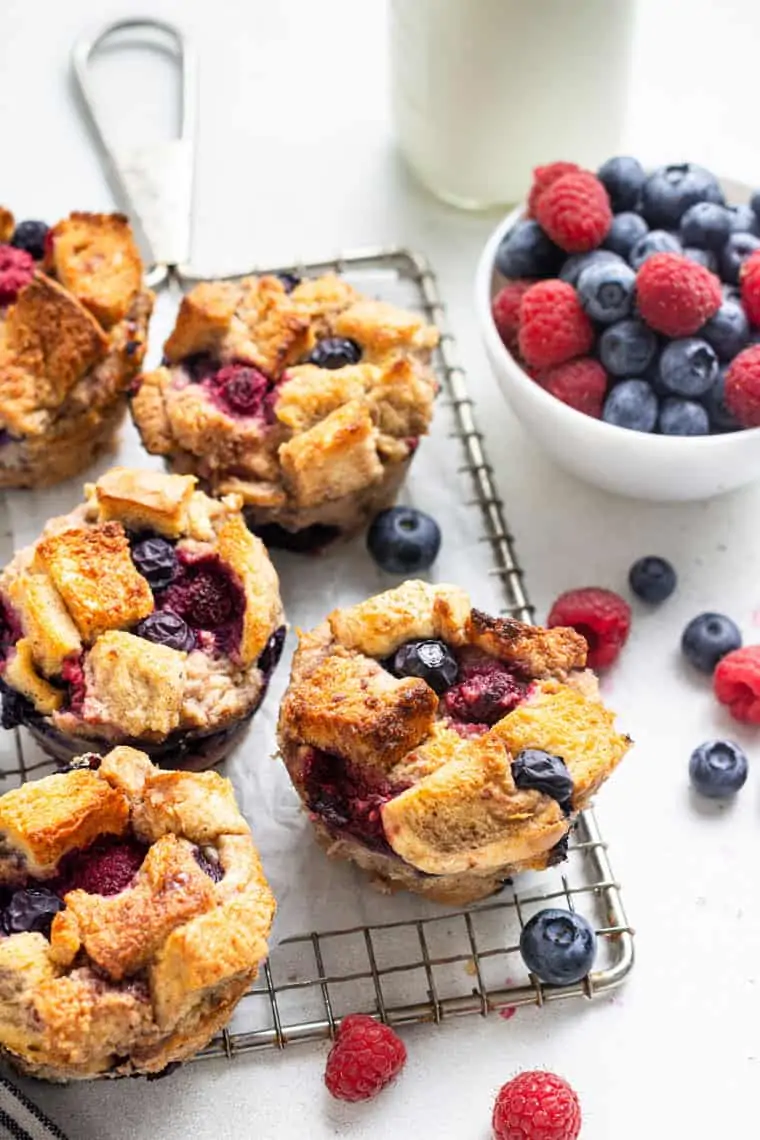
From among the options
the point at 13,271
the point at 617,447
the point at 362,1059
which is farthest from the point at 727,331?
the point at 362,1059

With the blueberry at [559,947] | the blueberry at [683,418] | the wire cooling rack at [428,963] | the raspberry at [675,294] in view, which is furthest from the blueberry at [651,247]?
the blueberry at [559,947]

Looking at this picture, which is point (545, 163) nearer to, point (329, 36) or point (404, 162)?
point (404, 162)

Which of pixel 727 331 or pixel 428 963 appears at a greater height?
pixel 727 331

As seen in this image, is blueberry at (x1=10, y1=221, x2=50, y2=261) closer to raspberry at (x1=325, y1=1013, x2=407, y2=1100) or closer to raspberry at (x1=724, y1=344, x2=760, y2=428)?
raspberry at (x1=724, y1=344, x2=760, y2=428)

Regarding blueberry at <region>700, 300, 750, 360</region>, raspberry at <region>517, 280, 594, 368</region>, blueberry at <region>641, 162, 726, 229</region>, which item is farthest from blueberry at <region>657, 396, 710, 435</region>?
blueberry at <region>641, 162, 726, 229</region>

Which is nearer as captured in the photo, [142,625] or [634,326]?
[142,625]

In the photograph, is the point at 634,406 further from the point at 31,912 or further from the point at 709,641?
the point at 31,912
